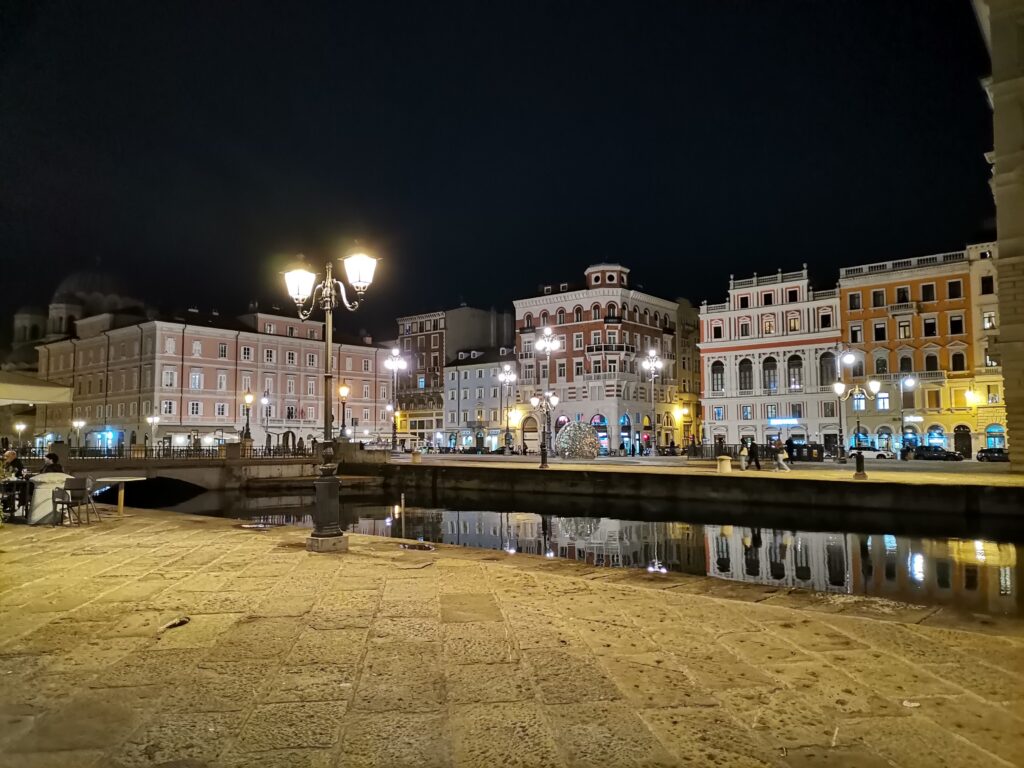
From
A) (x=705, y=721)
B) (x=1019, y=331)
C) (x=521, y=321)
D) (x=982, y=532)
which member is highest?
(x=521, y=321)

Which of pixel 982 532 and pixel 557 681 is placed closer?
pixel 557 681

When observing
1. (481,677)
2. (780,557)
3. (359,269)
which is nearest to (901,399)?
(780,557)

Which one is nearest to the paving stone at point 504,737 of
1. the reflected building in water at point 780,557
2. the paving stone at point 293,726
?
the paving stone at point 293,726

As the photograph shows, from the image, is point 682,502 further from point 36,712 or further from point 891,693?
point 36,712

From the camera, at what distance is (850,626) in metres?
6.59

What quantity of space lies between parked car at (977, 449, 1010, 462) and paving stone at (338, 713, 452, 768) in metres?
52.5

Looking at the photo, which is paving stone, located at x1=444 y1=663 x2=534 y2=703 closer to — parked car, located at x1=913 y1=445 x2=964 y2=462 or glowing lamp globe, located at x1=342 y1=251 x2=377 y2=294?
glowing lamp globe, located at x1=342 y1=251 x2=377 y2=294

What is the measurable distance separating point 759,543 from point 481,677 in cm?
1652

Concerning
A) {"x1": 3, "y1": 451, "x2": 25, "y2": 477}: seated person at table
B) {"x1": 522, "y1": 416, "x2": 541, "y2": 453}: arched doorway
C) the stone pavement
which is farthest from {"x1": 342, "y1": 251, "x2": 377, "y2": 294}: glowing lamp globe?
{"x1": 522, "y1": 416, "x2": 541, "y2": 453}: arched doorway

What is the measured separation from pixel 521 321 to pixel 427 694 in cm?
7386

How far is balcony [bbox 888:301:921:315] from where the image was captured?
5762 centimetres

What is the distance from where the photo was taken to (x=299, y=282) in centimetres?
1195

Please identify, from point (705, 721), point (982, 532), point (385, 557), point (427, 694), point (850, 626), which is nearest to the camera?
point (705, 721)

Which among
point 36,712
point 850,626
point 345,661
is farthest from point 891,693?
point 36,712
